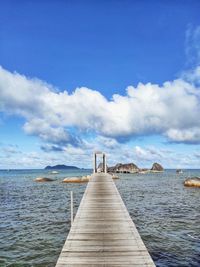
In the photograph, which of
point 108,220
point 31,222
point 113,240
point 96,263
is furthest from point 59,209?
point 96,263

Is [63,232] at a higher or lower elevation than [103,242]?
lower

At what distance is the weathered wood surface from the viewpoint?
11.9 metres

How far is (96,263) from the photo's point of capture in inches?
462

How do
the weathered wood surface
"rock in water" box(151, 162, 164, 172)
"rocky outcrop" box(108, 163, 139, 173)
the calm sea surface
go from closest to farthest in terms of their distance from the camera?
1. the weathered wood surface
2. the calm sea surface
3. "rocky outcrop" box(108, 163, 139, 173)
4. "rock in water" box(151, 162, 164, 172)

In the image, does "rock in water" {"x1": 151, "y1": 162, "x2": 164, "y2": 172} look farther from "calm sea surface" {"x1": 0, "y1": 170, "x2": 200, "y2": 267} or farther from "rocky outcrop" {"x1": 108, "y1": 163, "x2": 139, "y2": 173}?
"calm sea surface" {"x1": 0, "y1": 170, "x2": 200, "y2": 267}

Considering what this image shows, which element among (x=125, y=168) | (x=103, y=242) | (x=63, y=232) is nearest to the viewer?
(x=103, y=242)

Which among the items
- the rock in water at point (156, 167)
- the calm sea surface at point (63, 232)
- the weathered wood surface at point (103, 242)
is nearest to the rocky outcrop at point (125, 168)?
the rock in water at point (156, 167)

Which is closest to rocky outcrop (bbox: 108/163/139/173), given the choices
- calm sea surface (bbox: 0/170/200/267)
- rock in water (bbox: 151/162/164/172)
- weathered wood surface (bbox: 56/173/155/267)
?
rock in water (bbox: 151/162/164/172)

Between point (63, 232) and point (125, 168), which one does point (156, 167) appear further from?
point (63, 232)

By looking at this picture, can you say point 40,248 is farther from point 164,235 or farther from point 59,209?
point 59,209

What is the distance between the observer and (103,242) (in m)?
14.1

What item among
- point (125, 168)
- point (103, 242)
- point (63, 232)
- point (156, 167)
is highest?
point (156, 167)

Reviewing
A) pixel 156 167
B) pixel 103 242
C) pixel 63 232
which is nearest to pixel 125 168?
pixel 156 167

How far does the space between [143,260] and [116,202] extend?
39.0 ft
